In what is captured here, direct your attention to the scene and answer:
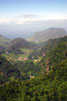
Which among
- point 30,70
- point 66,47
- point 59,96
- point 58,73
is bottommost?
point 59,96

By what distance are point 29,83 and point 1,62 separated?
47.9 meters

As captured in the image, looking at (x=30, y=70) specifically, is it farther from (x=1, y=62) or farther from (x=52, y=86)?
(x=52, y=86)

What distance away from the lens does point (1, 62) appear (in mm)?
89250

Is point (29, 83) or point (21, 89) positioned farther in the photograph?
point (29, 83)

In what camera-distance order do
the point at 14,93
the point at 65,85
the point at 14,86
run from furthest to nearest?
the point at 14,86 → the point at 14,93 → the point at 65,85

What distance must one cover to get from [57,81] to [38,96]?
8798mm

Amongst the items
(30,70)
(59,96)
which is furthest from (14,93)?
(30,70)

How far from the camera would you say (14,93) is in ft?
136

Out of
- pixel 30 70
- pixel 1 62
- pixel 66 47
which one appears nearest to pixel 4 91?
pixel 1 62

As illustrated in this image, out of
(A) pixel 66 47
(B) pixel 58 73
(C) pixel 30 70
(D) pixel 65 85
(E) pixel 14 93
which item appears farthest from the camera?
(C) pixel 30 70

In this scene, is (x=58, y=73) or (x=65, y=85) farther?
(x=58, y=73)

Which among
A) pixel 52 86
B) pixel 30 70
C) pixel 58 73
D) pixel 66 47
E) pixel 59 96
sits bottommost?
pixel 59 96

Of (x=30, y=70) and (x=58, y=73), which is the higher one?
(x=30, y=70)

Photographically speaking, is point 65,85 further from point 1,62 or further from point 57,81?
point 1,62
